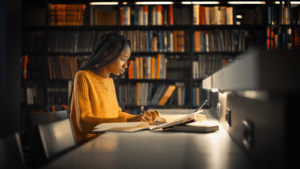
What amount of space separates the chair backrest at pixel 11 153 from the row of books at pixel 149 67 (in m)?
2.58

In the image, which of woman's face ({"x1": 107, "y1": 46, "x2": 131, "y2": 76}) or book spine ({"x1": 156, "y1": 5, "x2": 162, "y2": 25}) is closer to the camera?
woman's face ({"x1": 107, "y1": 46, "x2": 131, "y2": 76})

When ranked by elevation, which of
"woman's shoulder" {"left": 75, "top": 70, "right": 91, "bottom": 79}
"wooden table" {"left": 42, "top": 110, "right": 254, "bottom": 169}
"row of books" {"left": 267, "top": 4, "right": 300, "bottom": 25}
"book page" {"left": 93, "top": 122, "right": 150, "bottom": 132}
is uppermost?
"row of books" {"left": 267, "top": 4, "right": 300, "bottom": 25}

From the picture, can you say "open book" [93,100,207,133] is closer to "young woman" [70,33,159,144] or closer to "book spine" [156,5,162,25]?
"young woman" [70,33,159,144]

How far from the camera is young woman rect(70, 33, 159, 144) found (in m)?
1.46

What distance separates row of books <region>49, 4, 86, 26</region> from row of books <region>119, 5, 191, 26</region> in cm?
54

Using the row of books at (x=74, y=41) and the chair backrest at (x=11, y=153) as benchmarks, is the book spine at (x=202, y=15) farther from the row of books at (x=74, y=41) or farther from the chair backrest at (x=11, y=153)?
the chair backrest at (x=11, y=153)

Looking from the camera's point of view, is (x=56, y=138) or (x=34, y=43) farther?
(x=34, y=43)

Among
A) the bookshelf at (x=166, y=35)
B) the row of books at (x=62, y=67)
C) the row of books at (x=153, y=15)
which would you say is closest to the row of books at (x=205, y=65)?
the bookshelf at (x=166, y=35)

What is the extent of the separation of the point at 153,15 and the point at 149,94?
1.01 metres

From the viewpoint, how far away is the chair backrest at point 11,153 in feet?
2.24

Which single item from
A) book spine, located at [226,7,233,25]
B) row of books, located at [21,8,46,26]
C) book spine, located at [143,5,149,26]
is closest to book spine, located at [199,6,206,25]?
book spine, located at [226,7,233,25]

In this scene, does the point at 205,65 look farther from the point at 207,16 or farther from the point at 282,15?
the point at 282,15

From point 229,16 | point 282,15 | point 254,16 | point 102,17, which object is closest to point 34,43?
point 102,17

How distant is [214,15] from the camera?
3264mm
